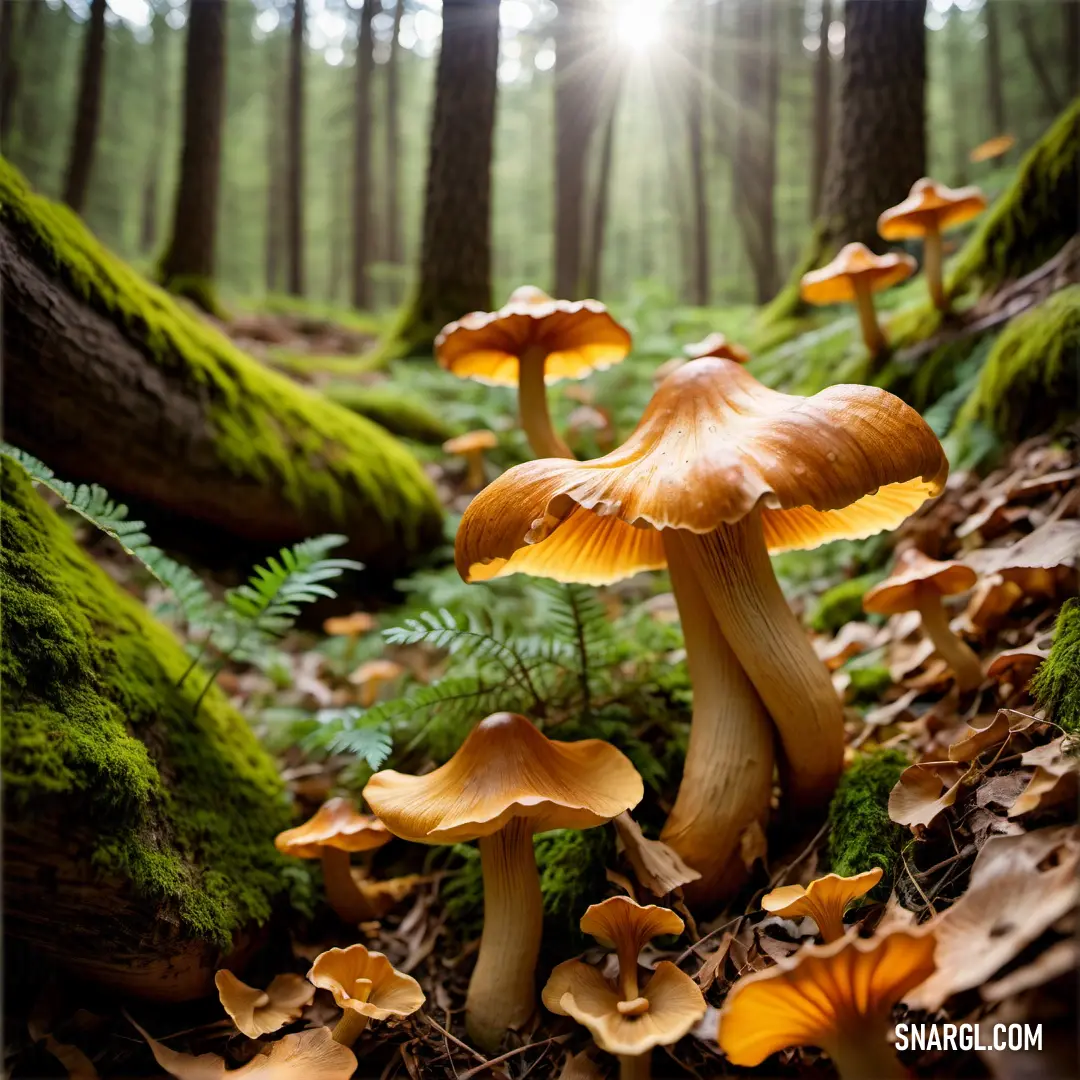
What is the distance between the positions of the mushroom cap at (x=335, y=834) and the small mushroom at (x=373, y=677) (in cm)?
140

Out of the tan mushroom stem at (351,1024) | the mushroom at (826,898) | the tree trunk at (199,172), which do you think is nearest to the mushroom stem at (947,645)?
the mushroom at (826,898)

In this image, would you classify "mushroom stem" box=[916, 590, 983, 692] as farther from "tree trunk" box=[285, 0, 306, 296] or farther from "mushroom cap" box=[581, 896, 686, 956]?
"tree trunk" box=[285, 0, 306, 296]

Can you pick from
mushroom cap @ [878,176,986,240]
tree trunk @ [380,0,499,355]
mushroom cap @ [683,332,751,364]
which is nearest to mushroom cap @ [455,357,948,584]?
mushroom cap @ [683,332,751,364]

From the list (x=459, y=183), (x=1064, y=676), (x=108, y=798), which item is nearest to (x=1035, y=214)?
(x=1064, y=676)

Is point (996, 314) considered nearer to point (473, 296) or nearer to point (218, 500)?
point (218, 500)

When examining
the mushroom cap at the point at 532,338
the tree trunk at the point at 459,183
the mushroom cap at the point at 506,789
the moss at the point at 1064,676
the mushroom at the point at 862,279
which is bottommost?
the mushroom cap at the point at 506,789

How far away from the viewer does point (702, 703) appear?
2381 millimetres

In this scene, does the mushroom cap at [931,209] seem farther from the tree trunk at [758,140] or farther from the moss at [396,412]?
the tree trunk at [758,140]

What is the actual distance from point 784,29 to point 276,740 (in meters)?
27.5

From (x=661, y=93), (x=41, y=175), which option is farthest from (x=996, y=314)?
(x=41, y=175)

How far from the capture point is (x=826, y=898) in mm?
1706

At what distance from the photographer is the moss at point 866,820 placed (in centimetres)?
201

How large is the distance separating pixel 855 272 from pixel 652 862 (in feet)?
11.4

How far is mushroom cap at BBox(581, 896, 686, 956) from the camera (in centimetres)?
178
